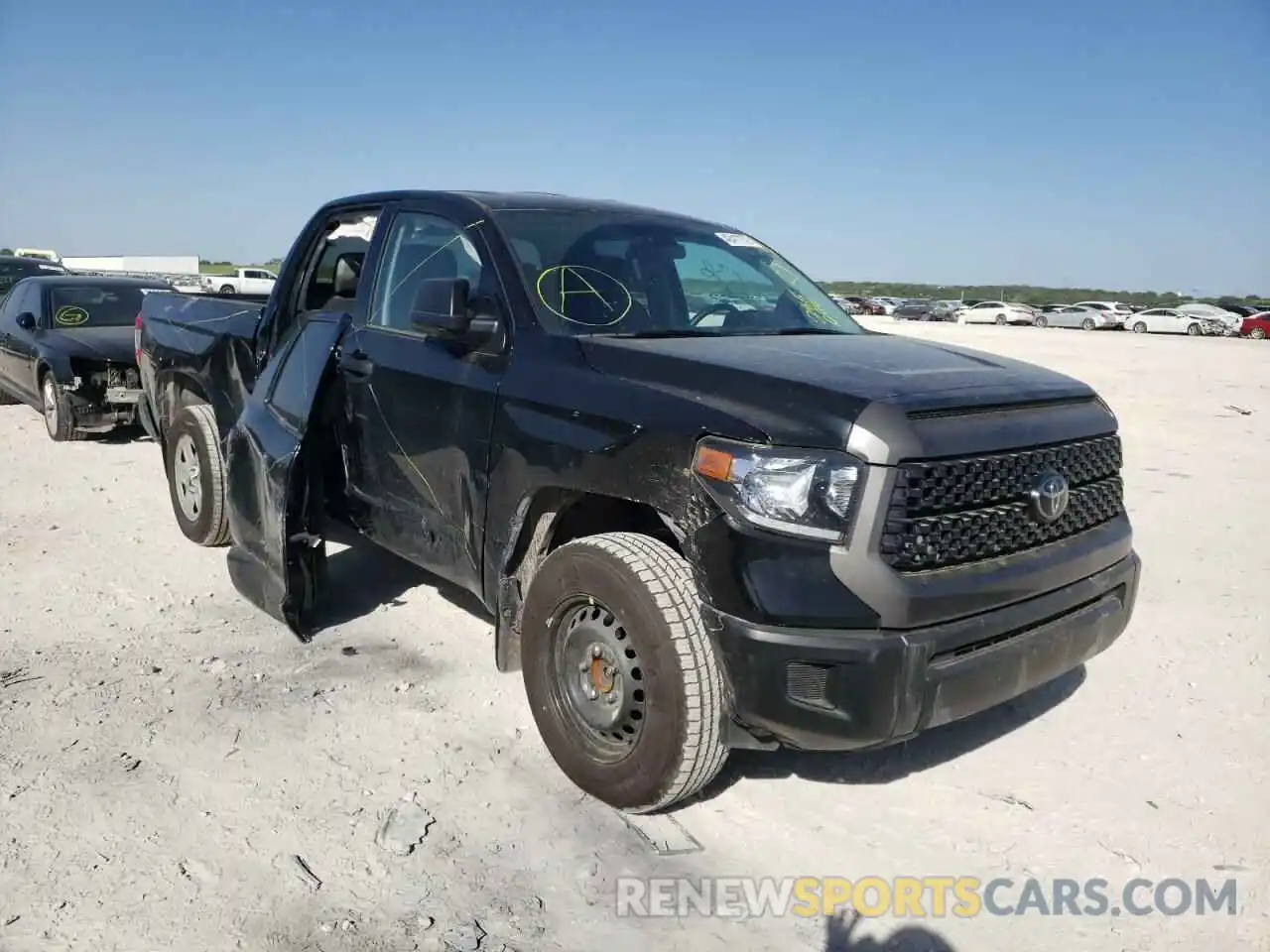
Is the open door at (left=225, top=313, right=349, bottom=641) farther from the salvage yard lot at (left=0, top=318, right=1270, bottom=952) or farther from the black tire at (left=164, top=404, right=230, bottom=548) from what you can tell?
the black tire at (left=164, top=404, right=230, bottom=548)

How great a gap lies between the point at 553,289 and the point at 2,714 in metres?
2.65

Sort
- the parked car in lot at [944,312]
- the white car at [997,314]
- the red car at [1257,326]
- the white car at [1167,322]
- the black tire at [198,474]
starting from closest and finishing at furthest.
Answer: the black tire at [198,474], the red car at [1257,326], the white car at [1167,322], the white car at [997,314], the parked car in lot at [944,312]

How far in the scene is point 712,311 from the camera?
13.1ft

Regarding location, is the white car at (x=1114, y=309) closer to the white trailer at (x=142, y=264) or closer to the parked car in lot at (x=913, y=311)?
the parked car in lot at (x=913, y=311)

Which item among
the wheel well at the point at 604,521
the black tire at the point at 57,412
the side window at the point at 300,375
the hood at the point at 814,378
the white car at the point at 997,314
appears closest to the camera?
the hood at the point at 814,378

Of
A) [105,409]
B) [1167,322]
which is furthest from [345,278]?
[1167,322]

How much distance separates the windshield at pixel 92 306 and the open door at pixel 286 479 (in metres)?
6.45

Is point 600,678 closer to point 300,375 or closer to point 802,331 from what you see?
point 802,331

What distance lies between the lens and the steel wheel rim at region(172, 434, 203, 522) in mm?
5812

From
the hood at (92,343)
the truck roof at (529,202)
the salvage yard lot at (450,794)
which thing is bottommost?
the salvage yard lot at (450,794)

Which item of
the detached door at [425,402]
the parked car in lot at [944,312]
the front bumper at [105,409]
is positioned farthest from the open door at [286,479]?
the parked car in lot at [944,312]

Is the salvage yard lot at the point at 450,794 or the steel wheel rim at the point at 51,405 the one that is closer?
the salvage yard lot at the point at 450,794

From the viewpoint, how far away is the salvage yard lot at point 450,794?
266 cm

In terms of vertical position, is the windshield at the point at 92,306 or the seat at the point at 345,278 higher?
the seat at the point at 345,278
